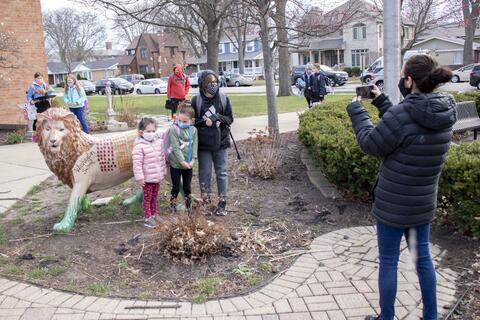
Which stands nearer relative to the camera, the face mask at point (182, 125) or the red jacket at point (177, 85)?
the face mask at point (182, 125)

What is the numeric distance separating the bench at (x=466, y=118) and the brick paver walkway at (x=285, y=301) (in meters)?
5.68

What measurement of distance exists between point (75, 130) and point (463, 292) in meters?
3.96

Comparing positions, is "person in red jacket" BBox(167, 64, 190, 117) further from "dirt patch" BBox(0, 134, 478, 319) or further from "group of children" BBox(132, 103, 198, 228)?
"group of children" BBox(132, 103, 198, 228)

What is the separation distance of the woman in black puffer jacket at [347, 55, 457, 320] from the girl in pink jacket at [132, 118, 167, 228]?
2522 mm

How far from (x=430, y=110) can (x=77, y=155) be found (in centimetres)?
373

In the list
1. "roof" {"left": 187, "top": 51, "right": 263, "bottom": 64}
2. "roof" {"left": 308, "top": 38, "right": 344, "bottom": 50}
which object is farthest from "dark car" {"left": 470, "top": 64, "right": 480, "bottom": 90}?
"roof" {"left": 187, "top": 51, "right": 263, "bottom": 64}

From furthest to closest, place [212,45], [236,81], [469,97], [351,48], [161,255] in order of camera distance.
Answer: [351,48] → [236,81] → [212,45] → [469,97] → [161,255]

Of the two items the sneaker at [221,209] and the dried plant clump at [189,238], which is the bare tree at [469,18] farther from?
the dried plant clump at [189,238]

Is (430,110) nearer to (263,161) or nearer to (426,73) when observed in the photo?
(426,73)

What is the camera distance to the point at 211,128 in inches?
221

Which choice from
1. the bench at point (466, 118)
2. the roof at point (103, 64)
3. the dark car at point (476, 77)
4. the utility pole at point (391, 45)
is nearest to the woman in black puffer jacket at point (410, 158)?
the utility pole at point (391, 45)

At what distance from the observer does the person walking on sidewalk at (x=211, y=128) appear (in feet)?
18.1

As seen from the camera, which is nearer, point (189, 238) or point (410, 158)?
point (410, 158)

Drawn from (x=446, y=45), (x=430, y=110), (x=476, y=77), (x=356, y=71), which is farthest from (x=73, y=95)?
(x=446, y=45)
